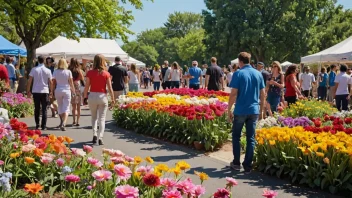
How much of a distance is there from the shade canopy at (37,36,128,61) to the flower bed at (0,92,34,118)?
758 centimetres

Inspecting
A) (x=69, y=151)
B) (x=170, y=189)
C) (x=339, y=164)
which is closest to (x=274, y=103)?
(x=339, y=164)

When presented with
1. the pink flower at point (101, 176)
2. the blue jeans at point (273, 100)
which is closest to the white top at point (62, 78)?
the blue jeans at point (273, 100)

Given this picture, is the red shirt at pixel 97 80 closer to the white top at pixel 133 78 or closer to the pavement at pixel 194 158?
the pavement at pixel 194 158

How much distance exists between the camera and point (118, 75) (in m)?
12.6

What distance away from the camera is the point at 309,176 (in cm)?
591

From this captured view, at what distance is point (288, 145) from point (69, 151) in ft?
11.2

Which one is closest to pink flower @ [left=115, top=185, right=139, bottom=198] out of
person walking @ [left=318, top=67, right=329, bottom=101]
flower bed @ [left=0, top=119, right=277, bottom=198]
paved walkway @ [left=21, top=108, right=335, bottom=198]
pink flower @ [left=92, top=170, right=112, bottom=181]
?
flower bed @ [left=0, top=119, right=277, bottom=198]

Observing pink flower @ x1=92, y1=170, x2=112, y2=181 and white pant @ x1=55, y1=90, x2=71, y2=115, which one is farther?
white pant @ x1=55, y1=90, x2=71, y2=115

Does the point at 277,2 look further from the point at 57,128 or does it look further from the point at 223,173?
the point at 223,173

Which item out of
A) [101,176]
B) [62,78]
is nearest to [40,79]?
[62,78]

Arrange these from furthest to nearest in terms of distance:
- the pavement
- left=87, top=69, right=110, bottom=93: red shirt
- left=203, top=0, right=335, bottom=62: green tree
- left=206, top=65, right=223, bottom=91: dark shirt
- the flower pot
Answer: left=203, top=0, right=335, bottom=62: green tree
left=206, top=65, right=223, bottom=91: dark shirt
left=87, top=69, right=110, bottom=93: red shirt
the flower pot
the pavement

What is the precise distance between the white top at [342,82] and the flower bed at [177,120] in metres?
3.97

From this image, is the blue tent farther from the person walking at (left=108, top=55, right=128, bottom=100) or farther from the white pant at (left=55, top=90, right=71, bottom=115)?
the white pant at (left=55, top=90, right=71, bottom=115)

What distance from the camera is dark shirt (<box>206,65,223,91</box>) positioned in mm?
13461
